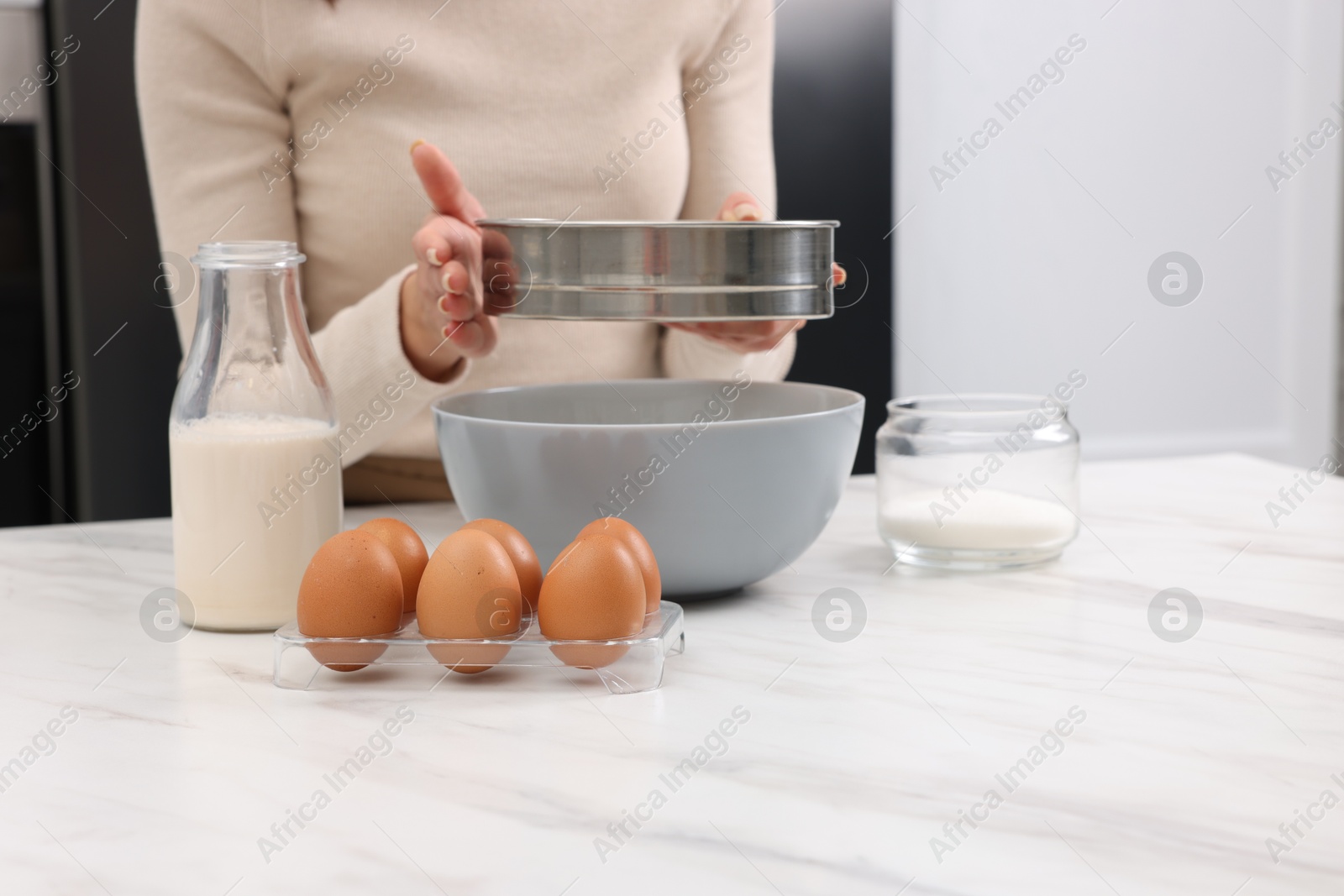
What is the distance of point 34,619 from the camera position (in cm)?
75

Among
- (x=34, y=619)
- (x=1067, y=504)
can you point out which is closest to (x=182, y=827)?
(x=34, y=619)

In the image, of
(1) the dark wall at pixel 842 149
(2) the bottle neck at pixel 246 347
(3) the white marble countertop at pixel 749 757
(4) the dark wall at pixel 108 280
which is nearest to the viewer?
(3) the white marble countertop at pixel 749 757

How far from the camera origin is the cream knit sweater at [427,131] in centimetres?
115

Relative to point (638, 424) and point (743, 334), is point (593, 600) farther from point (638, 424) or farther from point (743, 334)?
point (743, 334)

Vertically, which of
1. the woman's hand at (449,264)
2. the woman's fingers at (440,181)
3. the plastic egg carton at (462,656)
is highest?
the woman's fingers at (440,181)

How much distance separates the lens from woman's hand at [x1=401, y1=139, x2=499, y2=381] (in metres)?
0.84

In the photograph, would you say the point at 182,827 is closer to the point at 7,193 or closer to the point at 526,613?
the point at 526,613

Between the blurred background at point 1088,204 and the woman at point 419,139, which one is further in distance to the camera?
the blurred background at point 1088,204

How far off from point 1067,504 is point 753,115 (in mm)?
715

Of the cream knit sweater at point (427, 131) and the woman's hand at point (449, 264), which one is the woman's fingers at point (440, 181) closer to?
the woman's hand at point (449, 264)

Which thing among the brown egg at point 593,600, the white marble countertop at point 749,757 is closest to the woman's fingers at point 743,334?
the white marble countertop at point 749,757

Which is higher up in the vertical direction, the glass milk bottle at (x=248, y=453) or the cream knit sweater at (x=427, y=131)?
the cream knit sweater at (x=427, y=131)

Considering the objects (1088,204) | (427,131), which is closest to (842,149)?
(1088,204)

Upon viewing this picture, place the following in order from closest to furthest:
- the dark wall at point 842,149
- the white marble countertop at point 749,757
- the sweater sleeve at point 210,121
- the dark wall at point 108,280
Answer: the white marble countertop at point 749,757
the sweater sleeve at point 210,121
the dark wall at point 108,280
the dark wall at point 842,149
